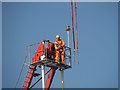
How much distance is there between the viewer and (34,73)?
39344 millimetres

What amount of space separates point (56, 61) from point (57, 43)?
112 cm

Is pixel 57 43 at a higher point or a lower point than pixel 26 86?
higher

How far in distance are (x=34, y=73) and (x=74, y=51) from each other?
335 centimetres

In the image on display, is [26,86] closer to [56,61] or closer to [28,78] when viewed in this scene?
[28,78]

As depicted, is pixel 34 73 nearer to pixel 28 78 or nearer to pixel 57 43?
pixel 28 78

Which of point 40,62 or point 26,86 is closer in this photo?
point 40,62

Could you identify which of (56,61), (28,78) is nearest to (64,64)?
(56,61)

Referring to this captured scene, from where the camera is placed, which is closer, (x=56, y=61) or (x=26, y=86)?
(x=56, y=61)

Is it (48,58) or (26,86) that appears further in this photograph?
(26,86)

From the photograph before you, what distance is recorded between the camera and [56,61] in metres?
37.1

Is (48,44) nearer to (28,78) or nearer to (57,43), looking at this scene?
(57,43)

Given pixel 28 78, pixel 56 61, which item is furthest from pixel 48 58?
pixel 28 78

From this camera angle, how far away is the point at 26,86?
3950cm

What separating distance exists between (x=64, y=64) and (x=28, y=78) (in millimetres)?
3345
